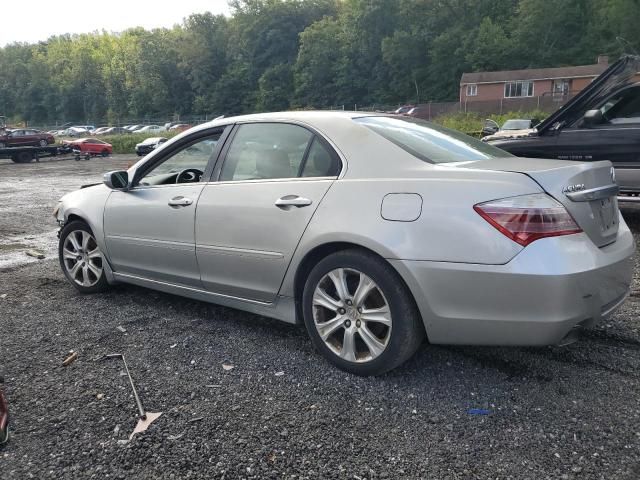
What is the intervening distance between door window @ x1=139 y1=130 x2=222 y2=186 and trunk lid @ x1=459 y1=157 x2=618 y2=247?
196 cm

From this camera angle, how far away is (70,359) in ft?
11.2

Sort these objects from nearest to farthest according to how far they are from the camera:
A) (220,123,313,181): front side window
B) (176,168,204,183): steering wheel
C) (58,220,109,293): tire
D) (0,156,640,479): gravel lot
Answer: (0,156,640,479): gravel lot → (220,123,313,181): front side window → (176,168,204,183): steering wheel → (58,220,109,293): tire

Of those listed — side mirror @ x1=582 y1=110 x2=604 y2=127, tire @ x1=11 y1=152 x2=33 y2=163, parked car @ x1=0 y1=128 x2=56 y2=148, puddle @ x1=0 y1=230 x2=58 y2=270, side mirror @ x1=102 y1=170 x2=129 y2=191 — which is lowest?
puddle @ x1=0 y1=230 x2=58 y2=270

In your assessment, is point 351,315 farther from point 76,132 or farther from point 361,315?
point 76,132

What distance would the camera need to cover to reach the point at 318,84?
7362cm

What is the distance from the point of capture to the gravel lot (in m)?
2.30

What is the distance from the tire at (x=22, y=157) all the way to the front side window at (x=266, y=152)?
95.8 feet

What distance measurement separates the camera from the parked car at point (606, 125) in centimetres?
639

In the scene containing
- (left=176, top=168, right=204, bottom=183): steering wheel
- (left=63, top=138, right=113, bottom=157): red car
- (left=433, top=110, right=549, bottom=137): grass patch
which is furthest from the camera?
(left=63, top=138, right=113, bottom=157): red car

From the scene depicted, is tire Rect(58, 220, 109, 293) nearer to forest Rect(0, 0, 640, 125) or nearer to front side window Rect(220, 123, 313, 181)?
front side window Rect(220, 123, 313, 181)

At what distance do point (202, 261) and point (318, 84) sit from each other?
73.2 meters

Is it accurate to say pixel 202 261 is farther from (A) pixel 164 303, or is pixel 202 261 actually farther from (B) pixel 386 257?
(B) pixel 386 257

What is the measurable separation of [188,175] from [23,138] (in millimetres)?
30743

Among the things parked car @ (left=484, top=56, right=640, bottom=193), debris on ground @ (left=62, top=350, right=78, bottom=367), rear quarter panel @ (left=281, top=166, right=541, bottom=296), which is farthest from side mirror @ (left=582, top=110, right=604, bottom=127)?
debris on ground @ (left=62, top=350, right=78, bottom=367)
